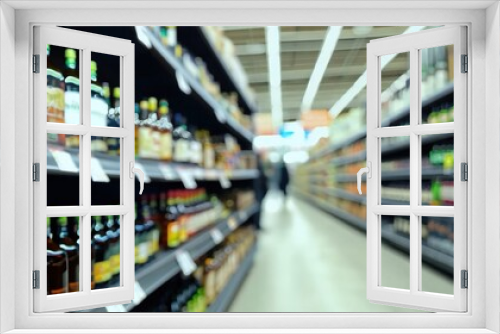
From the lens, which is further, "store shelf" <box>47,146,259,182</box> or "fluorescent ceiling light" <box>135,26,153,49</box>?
"fluorescent ceiling light" <box>135,26,153,49</box>

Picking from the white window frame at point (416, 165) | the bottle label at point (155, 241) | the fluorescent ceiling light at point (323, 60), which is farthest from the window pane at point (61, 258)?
the fluorescent ceiling light at point (323, 60)

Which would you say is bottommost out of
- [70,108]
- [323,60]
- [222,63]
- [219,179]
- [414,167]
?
[219,179]

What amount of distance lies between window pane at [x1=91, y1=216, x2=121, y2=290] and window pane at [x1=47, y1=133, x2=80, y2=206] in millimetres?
185

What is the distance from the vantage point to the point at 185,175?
2.50 meters

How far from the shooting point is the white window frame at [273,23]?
1.40 meters

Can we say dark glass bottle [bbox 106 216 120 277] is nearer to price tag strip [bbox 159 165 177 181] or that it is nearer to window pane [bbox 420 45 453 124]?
price tag strip [bbox 159 165 177 181]

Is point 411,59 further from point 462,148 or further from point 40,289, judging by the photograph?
point 40,289

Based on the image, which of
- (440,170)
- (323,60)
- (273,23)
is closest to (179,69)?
(273,23)

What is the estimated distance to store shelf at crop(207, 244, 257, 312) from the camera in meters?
3.42

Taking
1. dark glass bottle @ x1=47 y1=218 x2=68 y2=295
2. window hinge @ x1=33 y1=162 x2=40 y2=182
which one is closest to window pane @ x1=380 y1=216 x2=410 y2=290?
dark glass bottle @ x1=47 y1=218 x2=68 y2=295

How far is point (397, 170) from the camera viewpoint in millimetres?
6422

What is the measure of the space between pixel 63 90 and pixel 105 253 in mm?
681

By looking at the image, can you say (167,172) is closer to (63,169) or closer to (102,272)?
(102,272)

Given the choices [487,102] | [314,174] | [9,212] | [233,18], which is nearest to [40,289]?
[9,212]
